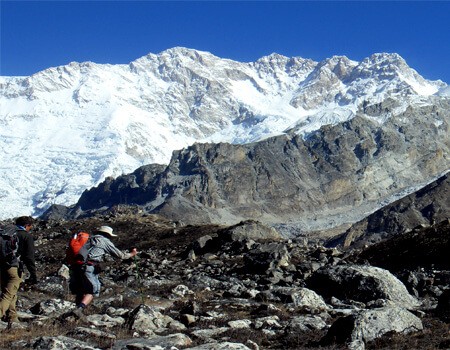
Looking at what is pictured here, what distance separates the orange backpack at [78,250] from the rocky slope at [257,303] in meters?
1.28

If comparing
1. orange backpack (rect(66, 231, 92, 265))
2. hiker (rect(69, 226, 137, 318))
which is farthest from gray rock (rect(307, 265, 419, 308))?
orange backpack (rect(66, 231, 92, 265))

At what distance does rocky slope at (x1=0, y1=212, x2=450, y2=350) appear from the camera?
44.1 ft

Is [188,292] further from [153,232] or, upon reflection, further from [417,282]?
[153,232]

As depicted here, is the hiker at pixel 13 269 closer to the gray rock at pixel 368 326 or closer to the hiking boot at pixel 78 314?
the hiking boot at pixel 78 314

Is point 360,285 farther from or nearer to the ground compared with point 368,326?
farther from the ground

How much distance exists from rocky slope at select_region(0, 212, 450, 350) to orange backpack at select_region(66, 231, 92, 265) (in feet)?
4.21

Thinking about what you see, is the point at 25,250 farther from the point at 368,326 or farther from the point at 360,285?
the point at 360,285

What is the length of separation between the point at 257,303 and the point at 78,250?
18.9 ft

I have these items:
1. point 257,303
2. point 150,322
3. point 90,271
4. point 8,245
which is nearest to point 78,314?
point 90,271

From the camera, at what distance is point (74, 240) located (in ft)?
55.6

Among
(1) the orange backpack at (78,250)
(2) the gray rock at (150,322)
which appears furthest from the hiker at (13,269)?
(2) the gray rock at (150,322)

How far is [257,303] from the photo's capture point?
64.8ft

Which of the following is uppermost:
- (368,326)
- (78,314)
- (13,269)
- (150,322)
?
(13,269)

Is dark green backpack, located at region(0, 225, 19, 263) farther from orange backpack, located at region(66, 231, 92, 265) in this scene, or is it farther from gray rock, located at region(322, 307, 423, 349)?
gray rock, located at region(322, 307, 423, 349)
